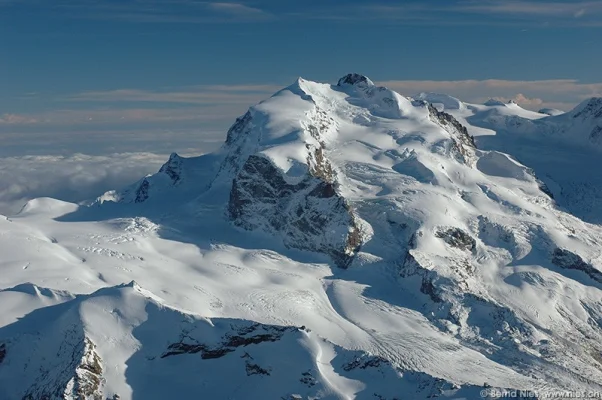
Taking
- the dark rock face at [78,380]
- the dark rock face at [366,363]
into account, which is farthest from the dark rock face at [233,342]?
the dark rock face at [78,380]

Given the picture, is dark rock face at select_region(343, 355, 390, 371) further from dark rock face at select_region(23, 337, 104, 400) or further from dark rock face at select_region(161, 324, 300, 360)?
dark rock face at select_region(23, 337, 104, 400)

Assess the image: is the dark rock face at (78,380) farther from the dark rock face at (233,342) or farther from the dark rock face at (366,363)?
the dark rock face at (366,363)

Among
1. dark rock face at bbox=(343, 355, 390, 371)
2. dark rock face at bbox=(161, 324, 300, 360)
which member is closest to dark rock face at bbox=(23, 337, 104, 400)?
dark rock face at bbox=(161, 324, 300, 360)

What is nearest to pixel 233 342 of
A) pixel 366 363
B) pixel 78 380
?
pixel 366 363

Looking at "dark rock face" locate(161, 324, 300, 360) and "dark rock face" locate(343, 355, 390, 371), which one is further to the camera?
"dark rock face" locate(161, 324, 300, 360)

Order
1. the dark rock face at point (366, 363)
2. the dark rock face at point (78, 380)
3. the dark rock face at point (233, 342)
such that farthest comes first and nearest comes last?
the dark rock face at point (233, 342), the dark rock face at point (366, 363), the dark rock face at point (78, 380)

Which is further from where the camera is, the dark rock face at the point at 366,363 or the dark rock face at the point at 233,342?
the dark rock face at the point at 233,342

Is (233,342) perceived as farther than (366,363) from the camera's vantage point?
Yes

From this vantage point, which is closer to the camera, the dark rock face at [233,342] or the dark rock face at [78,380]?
the dark rock face at [78,380]

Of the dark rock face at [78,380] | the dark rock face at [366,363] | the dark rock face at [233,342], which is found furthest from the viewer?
the dark rock face at [233,342]

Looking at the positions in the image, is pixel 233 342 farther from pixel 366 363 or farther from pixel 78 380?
pixel 78 380

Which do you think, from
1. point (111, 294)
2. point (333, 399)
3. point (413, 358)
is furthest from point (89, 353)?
point (413, 358)
